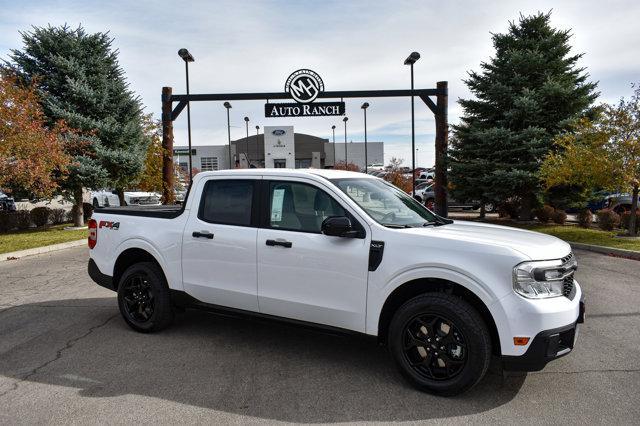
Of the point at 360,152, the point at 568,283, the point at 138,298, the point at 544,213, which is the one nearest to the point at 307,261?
the point at 568,283

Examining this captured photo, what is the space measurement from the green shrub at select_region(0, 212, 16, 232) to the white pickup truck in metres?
14.1

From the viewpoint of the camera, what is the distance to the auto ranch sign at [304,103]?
667 inches

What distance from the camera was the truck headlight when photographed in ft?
11.6

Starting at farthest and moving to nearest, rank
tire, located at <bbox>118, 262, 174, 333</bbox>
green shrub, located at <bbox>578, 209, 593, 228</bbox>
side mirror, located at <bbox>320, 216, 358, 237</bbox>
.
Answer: green shrub, located at <bbox>578, 209, 593, 228</bbox>, tire, located at <bbox>118, 262, 174, 333</bbox>, side mirror, located at <bbox>320, 216, 358, 237</bbox>

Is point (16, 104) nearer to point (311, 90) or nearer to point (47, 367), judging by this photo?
point (311, 90)

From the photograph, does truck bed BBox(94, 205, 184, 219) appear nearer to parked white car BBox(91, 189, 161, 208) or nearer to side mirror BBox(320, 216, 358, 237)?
side mirror BBox(320, 216, 358, 237)

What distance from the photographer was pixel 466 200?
1798 centimetres

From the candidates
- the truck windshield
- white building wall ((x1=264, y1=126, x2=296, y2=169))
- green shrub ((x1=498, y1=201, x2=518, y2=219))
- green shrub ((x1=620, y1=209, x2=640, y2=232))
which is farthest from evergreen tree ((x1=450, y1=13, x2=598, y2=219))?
white building wall ((x1=264, y1=126, x2=296, y2=169))

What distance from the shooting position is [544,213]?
16.9 metres

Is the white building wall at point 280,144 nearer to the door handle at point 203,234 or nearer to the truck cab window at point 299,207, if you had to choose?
the door handle at point 203,234

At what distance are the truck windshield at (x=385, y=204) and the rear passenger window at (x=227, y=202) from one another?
3.09 ft

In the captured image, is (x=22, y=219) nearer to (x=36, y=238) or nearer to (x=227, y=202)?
(x=36, y=238)

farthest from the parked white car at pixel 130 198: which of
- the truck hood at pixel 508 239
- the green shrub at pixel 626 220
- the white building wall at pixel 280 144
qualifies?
the white building wall at pixel 280 144

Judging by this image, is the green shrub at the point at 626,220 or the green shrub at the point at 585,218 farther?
the green shrub at the point at 585,218
